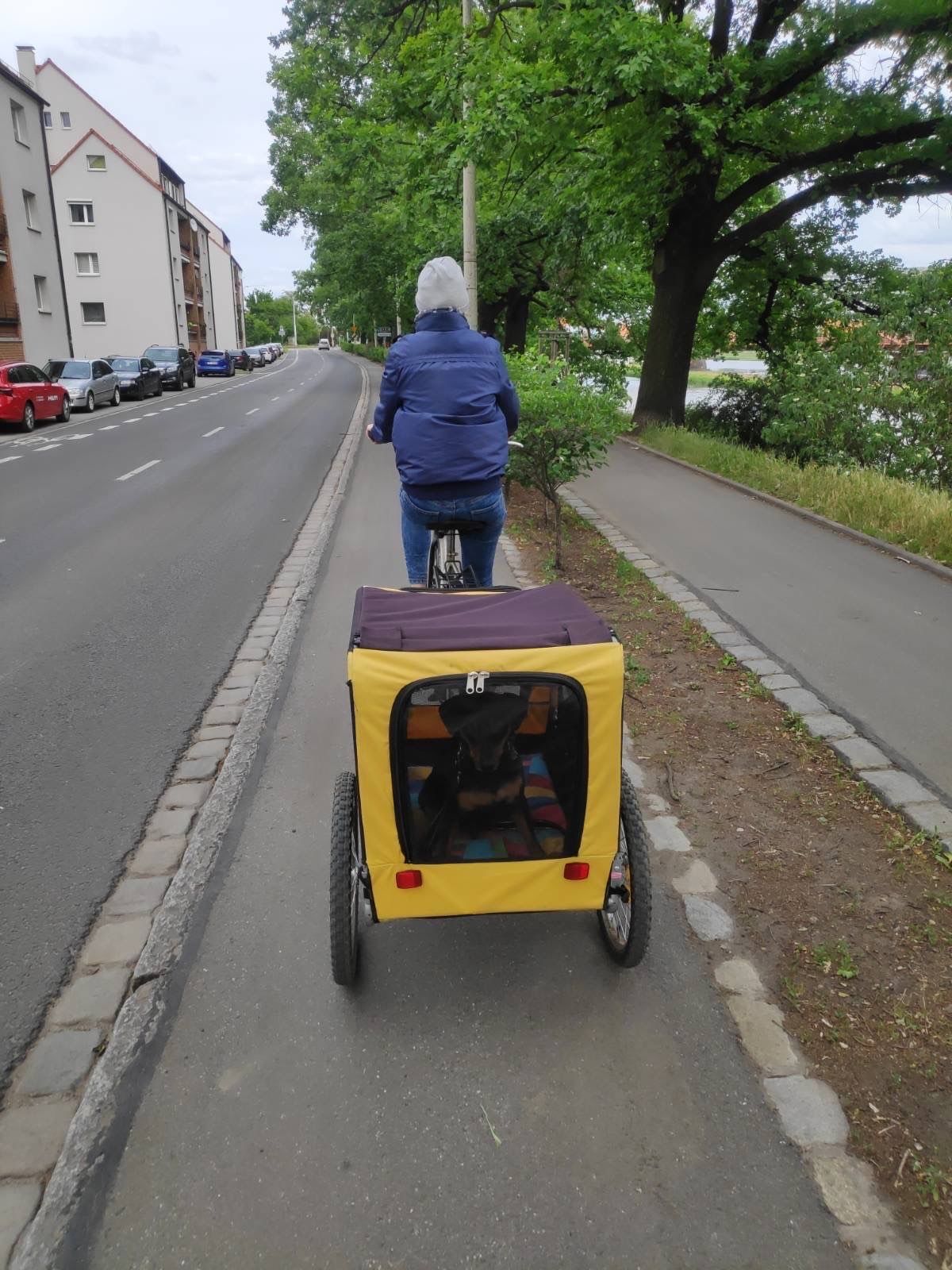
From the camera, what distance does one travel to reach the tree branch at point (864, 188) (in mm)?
14367

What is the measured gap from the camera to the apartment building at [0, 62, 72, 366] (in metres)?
30.4

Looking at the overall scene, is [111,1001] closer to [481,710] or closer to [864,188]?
[481,710]

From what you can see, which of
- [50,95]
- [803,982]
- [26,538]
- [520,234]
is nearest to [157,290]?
[50,95]

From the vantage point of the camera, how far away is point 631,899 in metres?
2.75

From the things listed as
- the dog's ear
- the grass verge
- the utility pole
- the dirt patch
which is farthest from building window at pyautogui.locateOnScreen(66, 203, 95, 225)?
the dog's ear

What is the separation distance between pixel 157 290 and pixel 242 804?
180 feet

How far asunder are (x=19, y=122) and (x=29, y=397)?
17.0m

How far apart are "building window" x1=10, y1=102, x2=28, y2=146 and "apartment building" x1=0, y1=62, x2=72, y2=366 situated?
0.03 meters

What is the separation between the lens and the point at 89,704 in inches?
201

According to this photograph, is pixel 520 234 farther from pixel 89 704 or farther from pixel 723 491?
pixel 89 704

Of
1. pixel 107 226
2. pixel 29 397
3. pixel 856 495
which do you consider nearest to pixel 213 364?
pixel 107 226

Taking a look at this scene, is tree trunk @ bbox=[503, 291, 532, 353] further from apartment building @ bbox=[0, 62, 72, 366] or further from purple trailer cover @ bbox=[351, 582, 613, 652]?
purple trailer cover @ bbox=[351, 582, 613, 652]

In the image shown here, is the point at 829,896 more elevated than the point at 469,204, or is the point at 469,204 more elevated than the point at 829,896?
the point at 469,204

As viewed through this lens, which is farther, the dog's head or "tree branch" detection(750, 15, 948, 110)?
"tree branch" detection(750, 15, 948, 110)
